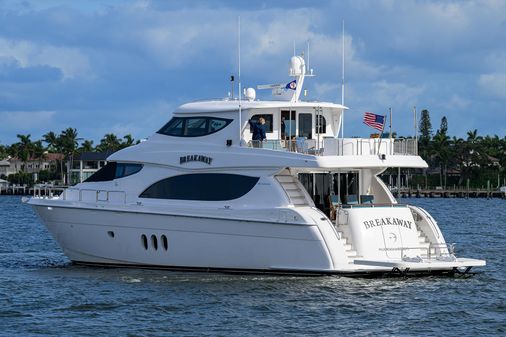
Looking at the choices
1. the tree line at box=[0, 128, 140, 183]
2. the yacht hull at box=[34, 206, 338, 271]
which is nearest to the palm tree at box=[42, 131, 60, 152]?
the tree line at box=[0, 128, 140, 183]

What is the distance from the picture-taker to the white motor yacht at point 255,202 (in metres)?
22.5

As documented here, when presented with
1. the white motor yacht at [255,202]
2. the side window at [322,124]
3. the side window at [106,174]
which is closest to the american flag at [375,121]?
the white motor yacht at [255,202]

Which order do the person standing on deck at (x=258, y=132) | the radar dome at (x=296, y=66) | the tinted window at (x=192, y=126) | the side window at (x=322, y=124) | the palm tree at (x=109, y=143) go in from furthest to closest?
the palm tree at (x=109, y=143), the radar dome at (x=296, y=66), the side window at (x=322, y=124), the tinted window at (x=192, y=126), the person standing on deck at (x=258, y=132)

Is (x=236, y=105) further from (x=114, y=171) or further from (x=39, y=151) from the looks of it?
(x=39, y=151)

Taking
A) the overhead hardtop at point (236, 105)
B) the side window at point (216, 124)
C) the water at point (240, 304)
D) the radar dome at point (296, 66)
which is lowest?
the water at point (240, 304)

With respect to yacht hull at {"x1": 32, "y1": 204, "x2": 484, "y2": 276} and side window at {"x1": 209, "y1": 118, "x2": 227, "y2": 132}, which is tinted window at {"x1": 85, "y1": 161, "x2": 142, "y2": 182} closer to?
yacht hull at {"x1": 32, "y1": 204, "x2": 484, "y2": 276}

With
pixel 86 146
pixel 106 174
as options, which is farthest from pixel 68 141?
pixel 106 174

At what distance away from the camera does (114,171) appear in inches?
1027

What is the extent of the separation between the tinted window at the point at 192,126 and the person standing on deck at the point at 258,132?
2.29ft

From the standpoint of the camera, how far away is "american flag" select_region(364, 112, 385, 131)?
78.0ft

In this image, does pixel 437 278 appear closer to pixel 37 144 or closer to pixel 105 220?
pixel 105 220

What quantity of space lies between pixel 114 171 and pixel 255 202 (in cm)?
451

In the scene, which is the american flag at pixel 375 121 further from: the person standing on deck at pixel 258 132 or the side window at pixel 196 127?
the side window at pixel 196 127

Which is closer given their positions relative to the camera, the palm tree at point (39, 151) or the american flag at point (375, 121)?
the american flag at point (375, 121)
